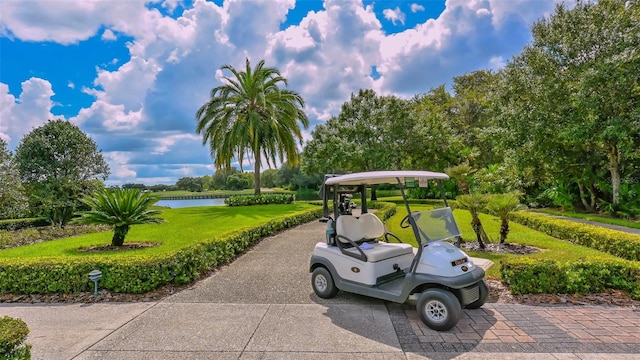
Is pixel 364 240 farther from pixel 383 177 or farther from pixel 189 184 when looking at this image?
pixel 189 184

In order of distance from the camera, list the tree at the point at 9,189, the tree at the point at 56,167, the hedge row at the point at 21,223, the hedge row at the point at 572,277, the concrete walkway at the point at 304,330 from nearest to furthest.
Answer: the concrete walkway at the point at 304,330 → the hedge row at the point at 572,277 → the tree at the point at 9,189 → the hedge row at the point at 21,223 → the tree at the point at 56,167

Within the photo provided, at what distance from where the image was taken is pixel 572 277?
16.4 ft

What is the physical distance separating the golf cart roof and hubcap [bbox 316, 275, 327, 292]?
1538 millimetres

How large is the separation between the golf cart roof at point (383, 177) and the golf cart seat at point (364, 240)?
23.3 inches

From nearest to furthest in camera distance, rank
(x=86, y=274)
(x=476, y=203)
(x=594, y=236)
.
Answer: (x=86, y=274), (x=476, y=203), (x=594, y=236)

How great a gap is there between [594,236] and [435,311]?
669cm

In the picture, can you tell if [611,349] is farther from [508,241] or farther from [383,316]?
[508,241]

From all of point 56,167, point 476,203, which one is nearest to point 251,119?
point 56,167

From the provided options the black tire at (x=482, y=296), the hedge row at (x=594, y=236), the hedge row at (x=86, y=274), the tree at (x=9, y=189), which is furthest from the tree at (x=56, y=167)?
the hedge row at (x=594, y=236)

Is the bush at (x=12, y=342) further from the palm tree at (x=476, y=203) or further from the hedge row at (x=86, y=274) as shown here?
the palm tree at (x=476, y=203)

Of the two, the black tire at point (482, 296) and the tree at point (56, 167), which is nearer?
the black tire at point (482, 296)

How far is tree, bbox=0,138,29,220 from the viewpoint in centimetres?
1240

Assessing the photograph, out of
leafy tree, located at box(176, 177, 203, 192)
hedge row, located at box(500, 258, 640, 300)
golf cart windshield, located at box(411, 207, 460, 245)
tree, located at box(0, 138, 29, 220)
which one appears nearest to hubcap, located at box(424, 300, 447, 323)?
golf cart windshield, located at box(411, 207, 460, 245)

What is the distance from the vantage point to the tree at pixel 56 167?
16297 mm
